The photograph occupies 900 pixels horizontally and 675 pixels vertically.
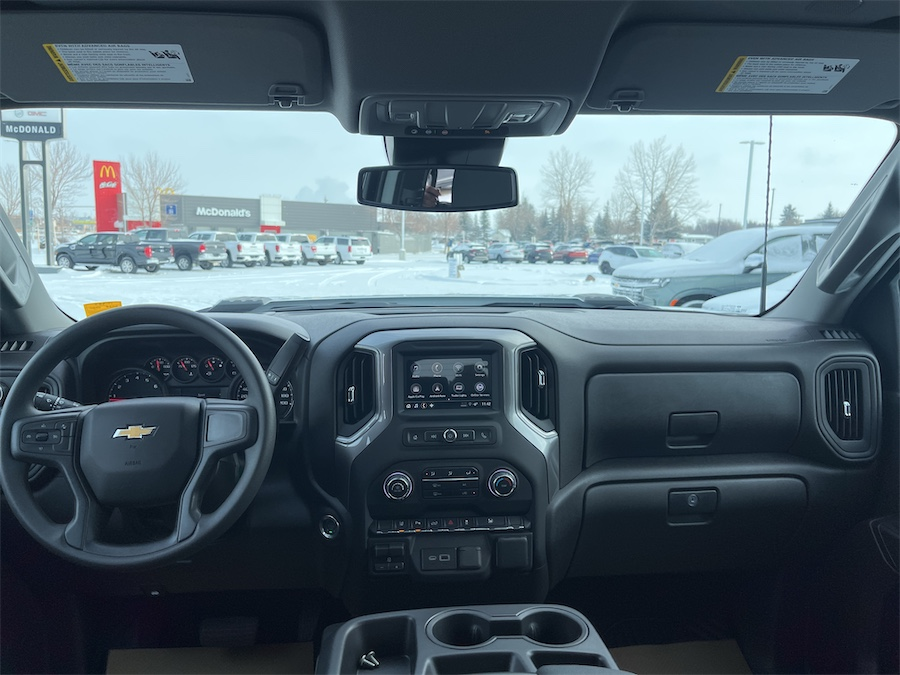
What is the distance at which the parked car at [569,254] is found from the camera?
314 cm

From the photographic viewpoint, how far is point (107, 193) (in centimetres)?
292

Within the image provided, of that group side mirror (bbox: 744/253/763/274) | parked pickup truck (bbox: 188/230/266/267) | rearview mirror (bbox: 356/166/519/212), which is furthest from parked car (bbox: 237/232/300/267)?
side mirror (bbox: 744/253/763/274)

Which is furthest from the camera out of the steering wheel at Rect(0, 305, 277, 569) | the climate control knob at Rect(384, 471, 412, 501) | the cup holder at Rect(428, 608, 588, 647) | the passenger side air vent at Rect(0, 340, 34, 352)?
the passenger side air vent at Rect(0, 340, 34, 352)

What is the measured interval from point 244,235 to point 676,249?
1874 mm

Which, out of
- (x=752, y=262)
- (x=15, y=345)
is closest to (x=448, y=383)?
(x=752, y=262)

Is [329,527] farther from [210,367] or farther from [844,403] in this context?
[844,403]

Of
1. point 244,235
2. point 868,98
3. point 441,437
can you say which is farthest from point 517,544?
point 868,98

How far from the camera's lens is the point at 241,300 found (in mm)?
2959

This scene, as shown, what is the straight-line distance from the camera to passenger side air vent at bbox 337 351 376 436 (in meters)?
2.61

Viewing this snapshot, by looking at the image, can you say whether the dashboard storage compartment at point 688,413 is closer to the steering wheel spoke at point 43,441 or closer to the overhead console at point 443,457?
the overhead console at point 443,457

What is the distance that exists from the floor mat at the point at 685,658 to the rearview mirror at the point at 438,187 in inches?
80.1

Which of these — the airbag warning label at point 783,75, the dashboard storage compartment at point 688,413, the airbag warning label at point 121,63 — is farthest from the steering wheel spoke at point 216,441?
the airbag warning label at point 783,75

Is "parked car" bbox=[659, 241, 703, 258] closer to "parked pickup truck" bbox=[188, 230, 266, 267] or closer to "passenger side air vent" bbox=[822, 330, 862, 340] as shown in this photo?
"passenger side air vent" bbox=[822, 330, 862, 340]

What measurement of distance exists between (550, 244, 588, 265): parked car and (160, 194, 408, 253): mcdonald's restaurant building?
0.72 m
